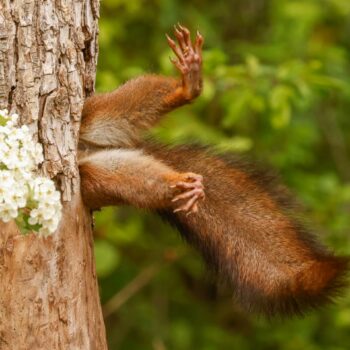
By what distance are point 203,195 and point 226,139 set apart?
8.09 feet

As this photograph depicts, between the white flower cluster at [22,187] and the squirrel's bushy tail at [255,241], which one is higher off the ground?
the white flower cluster at [22,187]

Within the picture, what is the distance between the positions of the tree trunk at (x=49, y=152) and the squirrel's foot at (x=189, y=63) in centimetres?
49

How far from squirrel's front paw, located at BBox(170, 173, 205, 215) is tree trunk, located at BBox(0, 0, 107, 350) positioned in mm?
394

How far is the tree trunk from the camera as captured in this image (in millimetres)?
3441

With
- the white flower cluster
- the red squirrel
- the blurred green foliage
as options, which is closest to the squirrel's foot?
the red squirrel

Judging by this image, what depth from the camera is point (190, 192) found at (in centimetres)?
368

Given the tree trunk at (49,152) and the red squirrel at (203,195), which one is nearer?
the tree trunk at (49,152)

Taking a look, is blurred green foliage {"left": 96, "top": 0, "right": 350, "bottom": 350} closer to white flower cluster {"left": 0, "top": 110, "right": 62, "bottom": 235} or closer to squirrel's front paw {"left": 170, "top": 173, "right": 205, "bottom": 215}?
squirrel's front paw {"left": 170, "top": 173, "right": 205, "bottom": 215}

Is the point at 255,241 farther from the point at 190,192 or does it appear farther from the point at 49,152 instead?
the point at 49,152

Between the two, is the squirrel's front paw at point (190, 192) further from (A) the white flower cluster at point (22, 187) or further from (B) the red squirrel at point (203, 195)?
(A) the white flower cluster at point (22, 187)

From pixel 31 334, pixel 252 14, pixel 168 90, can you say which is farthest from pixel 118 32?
pixel 31 334

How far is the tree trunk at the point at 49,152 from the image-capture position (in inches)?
135

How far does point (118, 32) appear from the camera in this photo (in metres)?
6.78

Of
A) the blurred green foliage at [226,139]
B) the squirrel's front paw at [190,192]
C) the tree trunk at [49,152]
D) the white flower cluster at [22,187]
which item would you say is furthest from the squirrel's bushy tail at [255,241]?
the blurred green foliage at [226,139]
